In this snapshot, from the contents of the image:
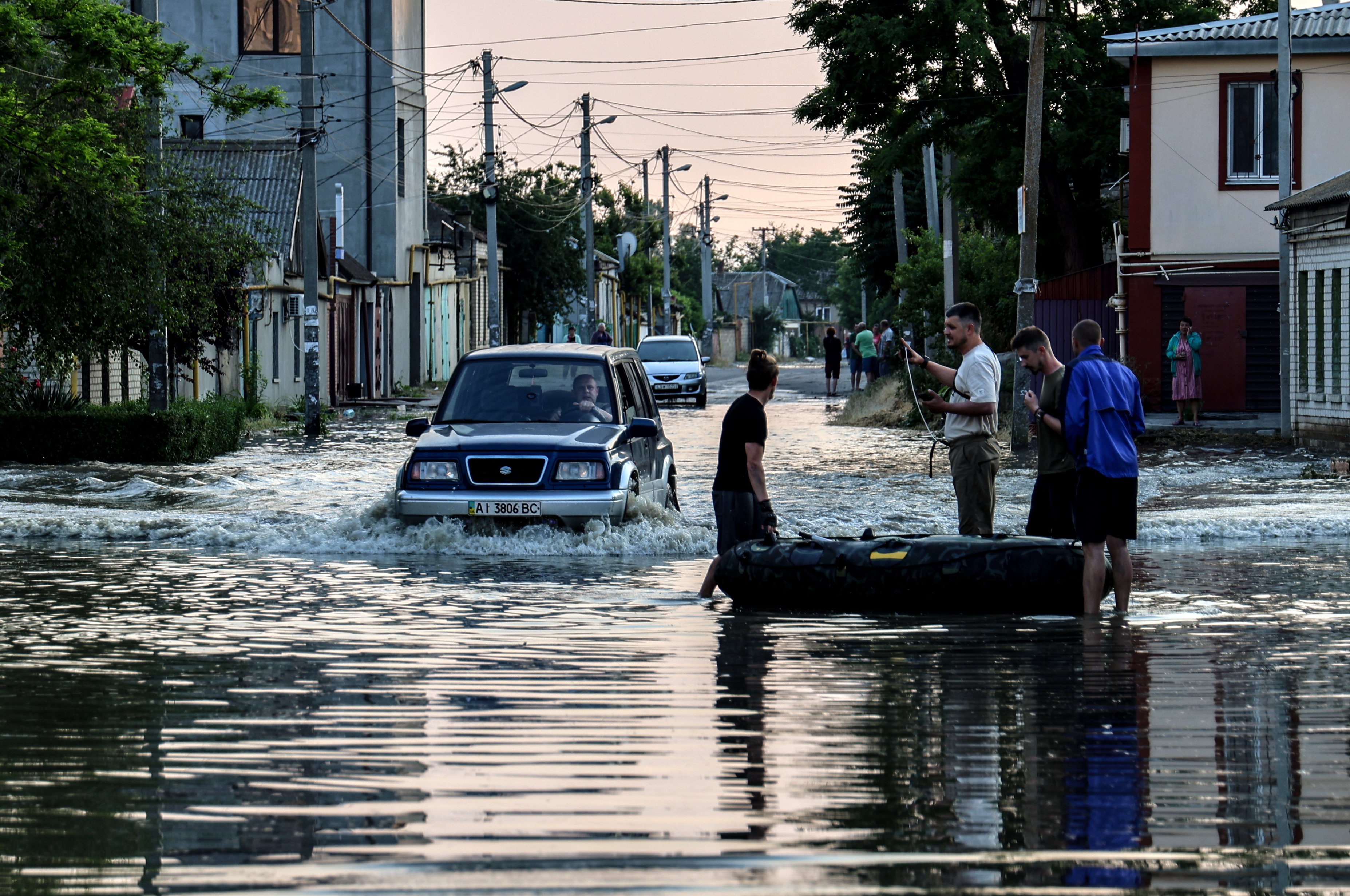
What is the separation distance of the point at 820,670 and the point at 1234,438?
19.4m

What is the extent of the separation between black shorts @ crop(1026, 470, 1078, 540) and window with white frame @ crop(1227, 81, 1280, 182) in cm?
2101

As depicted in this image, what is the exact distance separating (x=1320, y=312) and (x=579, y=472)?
15109 mm

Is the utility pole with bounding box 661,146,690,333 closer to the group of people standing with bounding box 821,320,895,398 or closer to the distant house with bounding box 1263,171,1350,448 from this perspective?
the group of people standing with bounding box 821,320,895,398

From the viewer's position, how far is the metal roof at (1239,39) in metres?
29.5

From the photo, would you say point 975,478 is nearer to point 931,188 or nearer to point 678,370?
point 931,188

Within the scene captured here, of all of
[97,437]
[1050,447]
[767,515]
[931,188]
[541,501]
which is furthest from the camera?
[931,188]

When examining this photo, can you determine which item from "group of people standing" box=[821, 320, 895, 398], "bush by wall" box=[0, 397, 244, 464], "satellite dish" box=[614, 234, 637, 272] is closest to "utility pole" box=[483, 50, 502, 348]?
"group of people standing" box=[821, 320, 895, 398]

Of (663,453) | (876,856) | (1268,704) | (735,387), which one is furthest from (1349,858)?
(735,387)

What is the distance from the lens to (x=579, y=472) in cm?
1393

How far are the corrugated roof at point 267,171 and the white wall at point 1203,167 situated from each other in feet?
Result: 60.2

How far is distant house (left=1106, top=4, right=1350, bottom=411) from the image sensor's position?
98.8ft

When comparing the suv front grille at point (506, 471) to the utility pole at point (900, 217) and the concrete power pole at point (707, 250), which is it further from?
the concrete power pole at point (707, 250)

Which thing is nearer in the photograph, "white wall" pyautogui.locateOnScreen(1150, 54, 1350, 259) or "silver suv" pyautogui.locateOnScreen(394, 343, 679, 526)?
"silver suv" pyautogui.locateOnScreen(394, 343, 679, 526)

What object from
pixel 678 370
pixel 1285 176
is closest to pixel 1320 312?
pixel 1285 176
